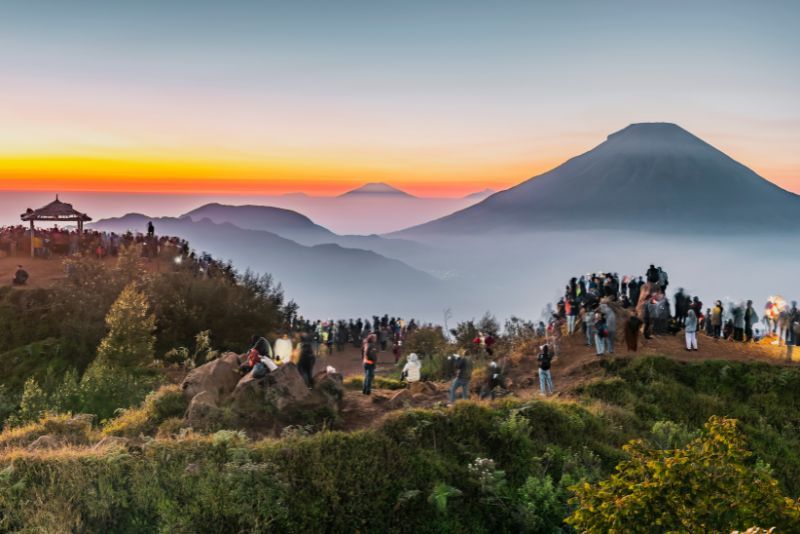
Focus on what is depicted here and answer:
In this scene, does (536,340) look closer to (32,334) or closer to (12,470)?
(12,470)

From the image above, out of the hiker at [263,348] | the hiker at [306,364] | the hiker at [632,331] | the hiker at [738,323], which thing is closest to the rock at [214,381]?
the hiker at [263,348]

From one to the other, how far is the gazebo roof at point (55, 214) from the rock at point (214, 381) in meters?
26.1

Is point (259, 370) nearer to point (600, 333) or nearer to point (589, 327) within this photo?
point (600, 333)

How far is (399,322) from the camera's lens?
119ft

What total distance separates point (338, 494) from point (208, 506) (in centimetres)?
233

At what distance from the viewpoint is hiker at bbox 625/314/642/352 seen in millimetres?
20728

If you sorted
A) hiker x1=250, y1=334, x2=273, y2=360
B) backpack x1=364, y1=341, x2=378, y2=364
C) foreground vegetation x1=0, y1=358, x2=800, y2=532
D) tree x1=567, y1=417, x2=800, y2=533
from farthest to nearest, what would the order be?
backpack x1=364, y1=341, x2=378, y2=364, hiker x1=250, y1=334, x2=273, y2=360, foreground vegetation x1=0, y1=358, x2=800, y2=532, tree x1=567, y1=417, x2=800, y2=533

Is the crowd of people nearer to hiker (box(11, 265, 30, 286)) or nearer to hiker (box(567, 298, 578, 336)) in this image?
hiker (box(567, 298, 578, 336))

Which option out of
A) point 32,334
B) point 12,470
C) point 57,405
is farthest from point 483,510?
point 32,334

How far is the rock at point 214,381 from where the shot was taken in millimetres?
14273

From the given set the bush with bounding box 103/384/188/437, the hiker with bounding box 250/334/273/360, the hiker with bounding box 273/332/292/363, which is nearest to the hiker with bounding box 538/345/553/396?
the hiker with bounding box 273/332/292/363

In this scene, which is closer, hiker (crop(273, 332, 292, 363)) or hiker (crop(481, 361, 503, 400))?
hiker (crop(481, 361, 503, 400))

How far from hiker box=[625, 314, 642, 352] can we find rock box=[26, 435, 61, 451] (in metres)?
17.8

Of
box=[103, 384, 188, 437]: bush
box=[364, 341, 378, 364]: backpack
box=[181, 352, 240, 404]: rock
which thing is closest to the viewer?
box=[103, 384, 188, 437]: bush
